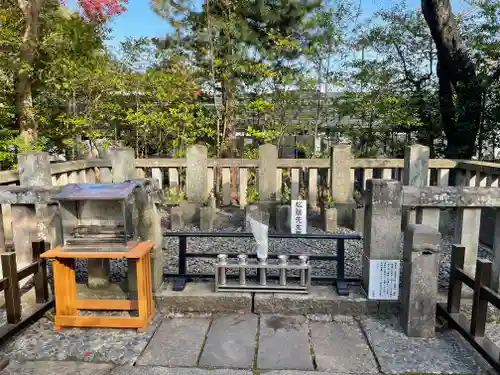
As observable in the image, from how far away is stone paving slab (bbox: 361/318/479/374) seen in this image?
241 cm

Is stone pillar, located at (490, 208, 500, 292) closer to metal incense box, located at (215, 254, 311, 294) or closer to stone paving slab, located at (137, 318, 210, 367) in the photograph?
metal incense box, located at (215, 254, 311, 294)

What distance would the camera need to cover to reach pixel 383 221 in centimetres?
307

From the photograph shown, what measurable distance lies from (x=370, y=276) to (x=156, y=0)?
777 centimetres

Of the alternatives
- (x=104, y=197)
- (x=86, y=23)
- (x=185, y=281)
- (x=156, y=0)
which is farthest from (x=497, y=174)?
(x=86, y=23)

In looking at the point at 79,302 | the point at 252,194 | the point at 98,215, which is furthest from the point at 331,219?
the point at 79,302

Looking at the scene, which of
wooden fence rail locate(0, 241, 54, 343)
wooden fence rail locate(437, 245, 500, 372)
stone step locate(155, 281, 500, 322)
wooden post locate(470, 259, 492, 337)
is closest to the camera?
wooden fence rail locate(437, 245, 500, 372)

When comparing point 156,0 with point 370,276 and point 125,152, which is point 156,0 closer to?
point 125,152

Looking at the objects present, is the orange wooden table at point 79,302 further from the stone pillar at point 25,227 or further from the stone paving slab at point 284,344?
the stone paving slab at point 284,344

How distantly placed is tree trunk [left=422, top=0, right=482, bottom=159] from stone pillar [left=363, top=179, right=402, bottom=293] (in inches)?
230

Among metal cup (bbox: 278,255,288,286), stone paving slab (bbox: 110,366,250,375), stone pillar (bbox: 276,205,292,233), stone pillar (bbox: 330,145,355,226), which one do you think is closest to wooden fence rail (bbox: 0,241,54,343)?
stone paving slab (bbox: 110,366,250,375)

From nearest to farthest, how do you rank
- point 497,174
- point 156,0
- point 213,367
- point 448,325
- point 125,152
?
point 213,367, point 448,325, point 497,174, point 125,152, point 156,0

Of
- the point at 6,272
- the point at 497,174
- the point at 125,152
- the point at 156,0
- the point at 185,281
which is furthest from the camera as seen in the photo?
the point at 156,0

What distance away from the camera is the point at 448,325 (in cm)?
288

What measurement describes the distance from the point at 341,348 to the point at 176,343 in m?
1.24
